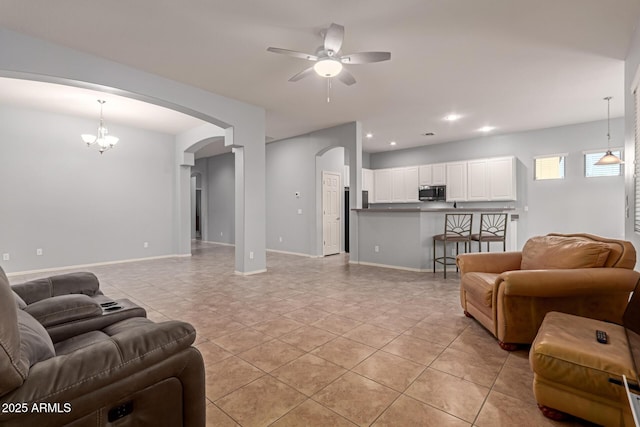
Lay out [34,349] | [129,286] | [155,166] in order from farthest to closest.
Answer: [155,166] < [129,286] < [34,349]

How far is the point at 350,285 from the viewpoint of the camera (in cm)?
449

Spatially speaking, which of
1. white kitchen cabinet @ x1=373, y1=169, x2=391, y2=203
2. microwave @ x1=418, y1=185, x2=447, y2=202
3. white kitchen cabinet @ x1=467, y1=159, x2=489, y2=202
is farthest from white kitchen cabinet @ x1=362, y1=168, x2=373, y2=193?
white kitchen cabinet @ x1=467, y1=159, x2=489, y2=202

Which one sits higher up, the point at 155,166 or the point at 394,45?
the point at 394,45

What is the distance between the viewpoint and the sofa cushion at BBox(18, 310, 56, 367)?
1037 mm

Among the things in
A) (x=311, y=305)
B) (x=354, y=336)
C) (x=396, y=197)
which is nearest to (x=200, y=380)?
(x=354, y=336)

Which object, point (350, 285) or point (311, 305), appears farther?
point (350, 285)

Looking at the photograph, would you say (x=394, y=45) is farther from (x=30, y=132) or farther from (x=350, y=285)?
(x=30, y=132)

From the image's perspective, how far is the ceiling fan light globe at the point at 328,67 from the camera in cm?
Result: 288

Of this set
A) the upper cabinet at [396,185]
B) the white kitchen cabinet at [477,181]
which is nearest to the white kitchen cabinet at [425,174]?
the upper cabinet at [396,185]

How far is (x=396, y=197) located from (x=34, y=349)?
8505 millimetres

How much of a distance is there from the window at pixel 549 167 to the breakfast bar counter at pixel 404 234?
1.52 meters

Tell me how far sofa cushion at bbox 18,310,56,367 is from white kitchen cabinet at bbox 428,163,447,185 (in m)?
8.09

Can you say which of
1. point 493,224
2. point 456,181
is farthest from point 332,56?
point 456,181

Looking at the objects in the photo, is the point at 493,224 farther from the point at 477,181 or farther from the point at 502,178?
the point at 477,181
